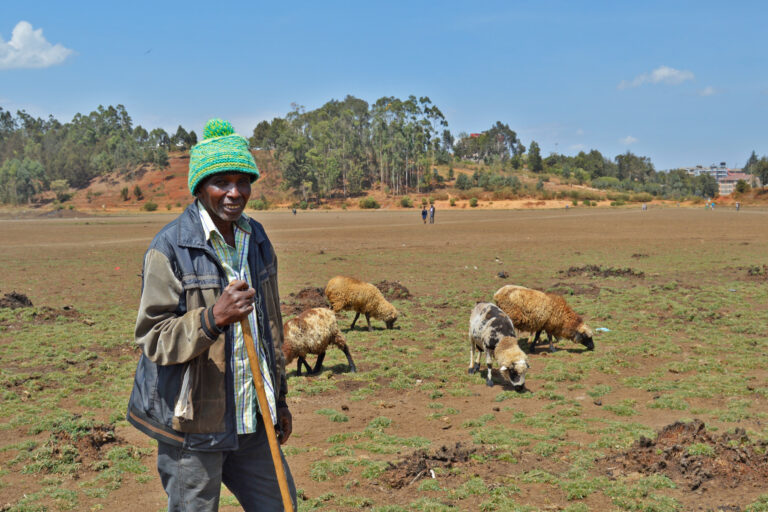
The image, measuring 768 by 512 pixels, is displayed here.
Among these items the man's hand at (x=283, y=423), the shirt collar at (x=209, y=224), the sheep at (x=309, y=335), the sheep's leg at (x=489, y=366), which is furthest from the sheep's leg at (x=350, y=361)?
the shirt collar at (x=209, y=224)

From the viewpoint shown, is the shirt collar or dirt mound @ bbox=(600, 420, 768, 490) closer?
the shirt collar

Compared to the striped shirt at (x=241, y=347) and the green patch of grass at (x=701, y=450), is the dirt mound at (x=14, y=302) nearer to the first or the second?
the striped shirt at (x=241, y=347)

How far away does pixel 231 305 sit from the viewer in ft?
9.21

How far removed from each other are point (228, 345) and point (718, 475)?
536cm

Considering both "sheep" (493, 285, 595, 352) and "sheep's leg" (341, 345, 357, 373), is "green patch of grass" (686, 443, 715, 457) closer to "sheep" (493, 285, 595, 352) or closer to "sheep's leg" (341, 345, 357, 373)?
"sheep" (493, 285, 595, 352)

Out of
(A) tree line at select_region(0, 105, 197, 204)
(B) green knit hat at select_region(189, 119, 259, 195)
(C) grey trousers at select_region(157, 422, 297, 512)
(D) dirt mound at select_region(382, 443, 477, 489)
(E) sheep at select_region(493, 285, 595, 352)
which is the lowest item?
(D) dirt mound at select_region(382, 443, 477, 489)

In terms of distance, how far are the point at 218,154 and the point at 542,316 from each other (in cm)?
1003

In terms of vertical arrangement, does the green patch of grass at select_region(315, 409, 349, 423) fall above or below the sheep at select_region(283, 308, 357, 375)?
below

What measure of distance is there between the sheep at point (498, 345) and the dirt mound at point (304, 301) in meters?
5.55

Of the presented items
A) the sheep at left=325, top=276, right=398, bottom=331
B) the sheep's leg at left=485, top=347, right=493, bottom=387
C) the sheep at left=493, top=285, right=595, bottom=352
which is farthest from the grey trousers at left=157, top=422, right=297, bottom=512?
the sheep at left=325, top=276, right=398, bottom=331

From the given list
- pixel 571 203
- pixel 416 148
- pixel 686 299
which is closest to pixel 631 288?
pixel 686 299

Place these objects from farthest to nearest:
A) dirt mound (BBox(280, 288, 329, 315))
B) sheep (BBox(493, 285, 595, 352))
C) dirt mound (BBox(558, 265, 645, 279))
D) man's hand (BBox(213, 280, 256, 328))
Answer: dirt mound (BBox(558, 265, 645, 279))
dirt mound (BBox(280, 288, 329, 315))
sheep (BBox(493, 285, 595, 352))
man's hand (BBox(213, 280, 256, 328))

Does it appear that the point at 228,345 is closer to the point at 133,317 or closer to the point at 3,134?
the point at 133,317

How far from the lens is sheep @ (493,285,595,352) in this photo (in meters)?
12.1
